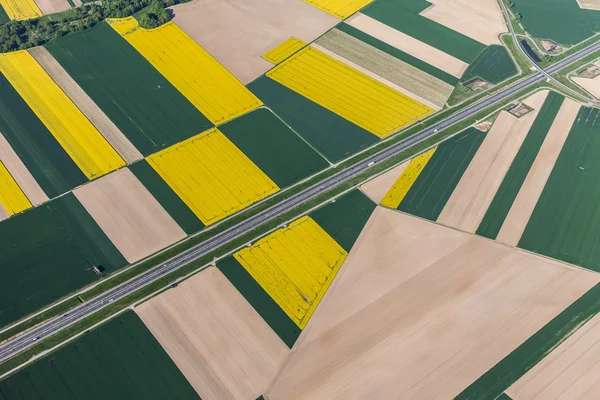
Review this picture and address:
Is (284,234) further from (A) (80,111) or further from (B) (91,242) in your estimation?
(A) (80,111)

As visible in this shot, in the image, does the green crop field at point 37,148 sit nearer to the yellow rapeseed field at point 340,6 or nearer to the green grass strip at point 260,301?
the green grass strip at point 260,301

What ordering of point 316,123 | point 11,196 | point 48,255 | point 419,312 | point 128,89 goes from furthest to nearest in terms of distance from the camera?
1. point 128,89
2. point 316,123
3. point 11,196
4. point 48,255
5. point 419,312

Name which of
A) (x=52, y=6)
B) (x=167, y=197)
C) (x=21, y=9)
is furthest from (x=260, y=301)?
(x=21, y=9)

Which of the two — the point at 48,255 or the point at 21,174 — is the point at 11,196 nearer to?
the point at 21,174

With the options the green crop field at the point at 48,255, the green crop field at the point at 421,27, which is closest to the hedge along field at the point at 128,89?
the green crop field at the point at 48,255

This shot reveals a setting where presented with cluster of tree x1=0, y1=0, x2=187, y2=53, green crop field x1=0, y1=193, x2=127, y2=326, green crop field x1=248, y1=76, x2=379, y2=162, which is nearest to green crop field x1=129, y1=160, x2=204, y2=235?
green crop field x1=0, y1=193, x2=127, y2=326

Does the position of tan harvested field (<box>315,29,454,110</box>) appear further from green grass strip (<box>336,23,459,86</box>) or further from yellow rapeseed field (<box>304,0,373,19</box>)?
yellow rapeseed field (<box>304,0,373,19</box>)
